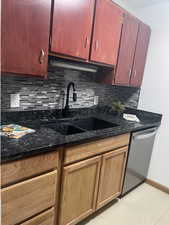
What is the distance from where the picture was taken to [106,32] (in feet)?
5.48

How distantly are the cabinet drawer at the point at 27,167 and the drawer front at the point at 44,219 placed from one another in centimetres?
34

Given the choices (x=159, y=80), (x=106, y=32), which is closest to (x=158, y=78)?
(x=159, y=80)

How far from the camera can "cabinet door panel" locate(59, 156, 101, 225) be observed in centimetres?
131

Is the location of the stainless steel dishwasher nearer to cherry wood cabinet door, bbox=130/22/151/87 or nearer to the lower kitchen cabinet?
the lower kitchen cabinet

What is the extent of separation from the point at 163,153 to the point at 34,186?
187 centimetres

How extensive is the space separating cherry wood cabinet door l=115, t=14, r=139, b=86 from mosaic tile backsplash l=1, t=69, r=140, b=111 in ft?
1.27

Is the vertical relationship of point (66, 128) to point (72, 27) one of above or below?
below

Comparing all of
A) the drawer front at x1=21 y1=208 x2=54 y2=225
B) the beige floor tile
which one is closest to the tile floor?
the beige floor tile

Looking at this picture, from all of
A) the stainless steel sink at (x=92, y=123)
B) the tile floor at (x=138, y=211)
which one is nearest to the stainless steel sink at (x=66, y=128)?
the stainless steel sink at (x=92, y=123)

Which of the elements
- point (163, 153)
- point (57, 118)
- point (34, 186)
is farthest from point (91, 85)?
point (34, 186)

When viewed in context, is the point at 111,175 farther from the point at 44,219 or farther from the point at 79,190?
the point at 44,219

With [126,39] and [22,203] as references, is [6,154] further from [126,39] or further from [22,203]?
[126,39]

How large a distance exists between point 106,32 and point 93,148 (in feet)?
3.80

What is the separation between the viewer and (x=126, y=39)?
6.33 feet
